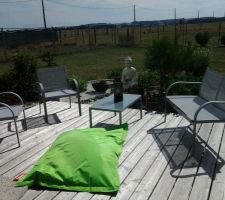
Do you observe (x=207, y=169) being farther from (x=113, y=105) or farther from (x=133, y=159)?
(x=113, y=105)

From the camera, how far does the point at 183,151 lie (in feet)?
11.9

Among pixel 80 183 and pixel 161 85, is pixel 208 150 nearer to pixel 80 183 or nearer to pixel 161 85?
pixel 80 183

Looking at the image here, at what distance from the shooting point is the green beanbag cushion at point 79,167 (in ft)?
9.46

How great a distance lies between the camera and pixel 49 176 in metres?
2.97

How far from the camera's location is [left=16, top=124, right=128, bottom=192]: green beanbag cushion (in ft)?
9.46

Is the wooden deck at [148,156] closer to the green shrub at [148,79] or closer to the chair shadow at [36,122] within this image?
the chair shadow at [36,122]

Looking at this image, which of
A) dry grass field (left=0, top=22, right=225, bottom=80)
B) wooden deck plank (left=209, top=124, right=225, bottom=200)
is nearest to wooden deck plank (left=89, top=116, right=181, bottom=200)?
wooden deck plank (left=209, top=124, right=225, bottom=200)

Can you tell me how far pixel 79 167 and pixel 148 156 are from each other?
89 cm

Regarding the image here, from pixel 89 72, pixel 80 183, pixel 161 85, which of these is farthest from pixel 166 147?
pixel 89 72

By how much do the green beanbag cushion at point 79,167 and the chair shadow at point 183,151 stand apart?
1.97ft

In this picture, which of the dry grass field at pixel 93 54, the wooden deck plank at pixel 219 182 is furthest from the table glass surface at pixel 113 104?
the dry grass field at pixel 93 54

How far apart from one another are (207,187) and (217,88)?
5.10 feet

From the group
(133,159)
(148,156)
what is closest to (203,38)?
(148,156)

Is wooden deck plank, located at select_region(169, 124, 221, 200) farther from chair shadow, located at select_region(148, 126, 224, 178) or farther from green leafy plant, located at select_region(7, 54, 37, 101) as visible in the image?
green leafy plant, located at select_region(7, 54, 37, 101)
